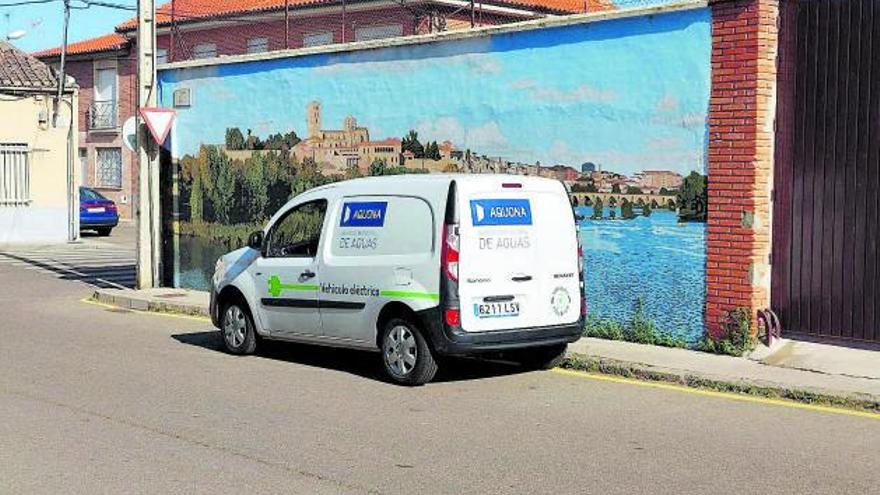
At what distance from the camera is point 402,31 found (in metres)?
Result: 29.8

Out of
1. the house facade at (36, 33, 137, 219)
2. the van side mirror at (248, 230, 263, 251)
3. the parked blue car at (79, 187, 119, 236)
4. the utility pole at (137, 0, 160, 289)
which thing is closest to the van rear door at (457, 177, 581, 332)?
the van side mirror at (248, 230, 263, 251)

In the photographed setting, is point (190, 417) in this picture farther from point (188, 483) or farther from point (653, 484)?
point (653, 484)

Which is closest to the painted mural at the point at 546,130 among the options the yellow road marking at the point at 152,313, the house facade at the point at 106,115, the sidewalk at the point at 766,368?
the sidewalk at the point at 766,368

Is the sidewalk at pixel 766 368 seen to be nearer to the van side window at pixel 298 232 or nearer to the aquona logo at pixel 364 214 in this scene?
the aquona logo at pixel 364 214

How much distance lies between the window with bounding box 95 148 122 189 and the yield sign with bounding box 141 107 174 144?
27835 millimetres

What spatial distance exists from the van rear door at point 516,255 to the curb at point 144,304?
601cm

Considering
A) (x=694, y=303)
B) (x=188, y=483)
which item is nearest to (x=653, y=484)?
(x=188, y=483)

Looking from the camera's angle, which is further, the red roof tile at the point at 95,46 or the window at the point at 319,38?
the red roof tile at the point at 95,46

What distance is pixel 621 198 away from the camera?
11766mm

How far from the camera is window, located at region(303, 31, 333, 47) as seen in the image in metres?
30.2

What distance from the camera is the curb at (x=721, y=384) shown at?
28.1 ft

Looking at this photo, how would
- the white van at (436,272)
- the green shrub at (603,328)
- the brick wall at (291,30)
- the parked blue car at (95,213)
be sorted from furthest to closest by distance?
the parked blue car at (95,213), the brick wall at (291,30), the green shrub at (603,328), the white van at (436,272)

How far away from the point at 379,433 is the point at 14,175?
2303 centimetres

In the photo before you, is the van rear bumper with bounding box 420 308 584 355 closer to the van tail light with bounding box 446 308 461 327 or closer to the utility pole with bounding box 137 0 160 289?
the van tail light with bounding box 446 308 461 327
